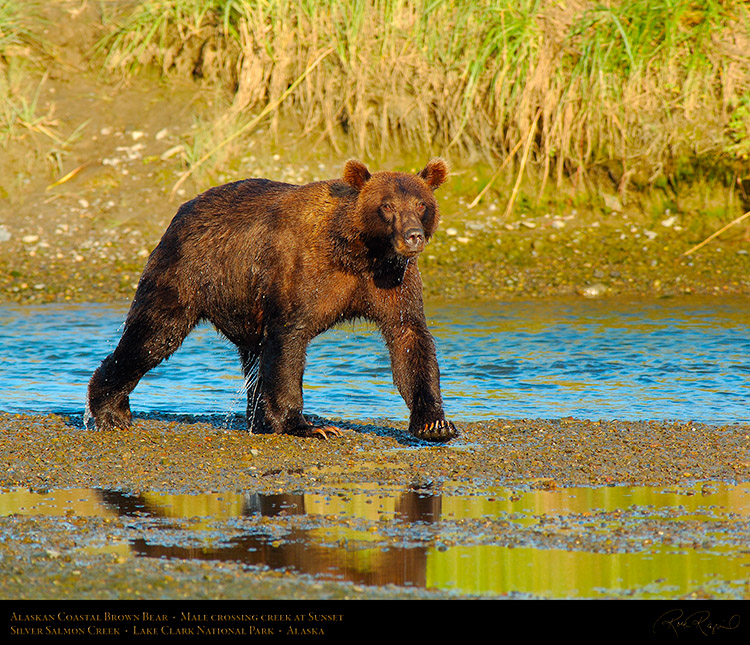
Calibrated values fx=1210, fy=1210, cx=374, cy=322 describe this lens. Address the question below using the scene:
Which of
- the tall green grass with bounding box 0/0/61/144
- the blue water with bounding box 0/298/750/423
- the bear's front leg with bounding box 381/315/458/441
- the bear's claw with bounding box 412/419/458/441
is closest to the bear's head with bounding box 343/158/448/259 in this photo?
the bear's front leg with bounding box 381/315/458/441

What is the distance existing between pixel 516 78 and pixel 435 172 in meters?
5.78

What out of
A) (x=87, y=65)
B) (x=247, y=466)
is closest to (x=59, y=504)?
(x=247, y=466)

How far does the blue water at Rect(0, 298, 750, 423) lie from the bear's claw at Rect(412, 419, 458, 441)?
783 mm

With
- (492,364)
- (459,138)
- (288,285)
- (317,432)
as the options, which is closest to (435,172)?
(288,285)

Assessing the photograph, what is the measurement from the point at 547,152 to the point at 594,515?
26.2 ft

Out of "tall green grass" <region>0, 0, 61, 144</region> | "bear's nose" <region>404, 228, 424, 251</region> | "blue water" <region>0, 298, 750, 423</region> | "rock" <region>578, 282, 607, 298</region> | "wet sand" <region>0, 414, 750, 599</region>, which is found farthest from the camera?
"tall green grass" <region>0, 0, 61, 144</region>

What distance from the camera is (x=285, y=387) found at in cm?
674

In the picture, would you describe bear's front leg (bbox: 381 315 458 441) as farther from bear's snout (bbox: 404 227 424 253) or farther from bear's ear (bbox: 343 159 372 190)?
bear's ear (bbox: 343 159 372 190)

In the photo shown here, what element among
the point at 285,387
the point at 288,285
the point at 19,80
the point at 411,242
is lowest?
the point at 285,387

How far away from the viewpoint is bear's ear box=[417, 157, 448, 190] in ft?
22.3

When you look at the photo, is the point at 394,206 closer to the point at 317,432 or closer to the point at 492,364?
the point at 317,432

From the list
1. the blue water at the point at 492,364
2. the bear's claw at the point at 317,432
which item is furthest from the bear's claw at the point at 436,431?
the blue water at the point at 492,364

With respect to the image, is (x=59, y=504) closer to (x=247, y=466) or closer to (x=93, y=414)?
(x=247, y=466)

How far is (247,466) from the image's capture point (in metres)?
5.91
